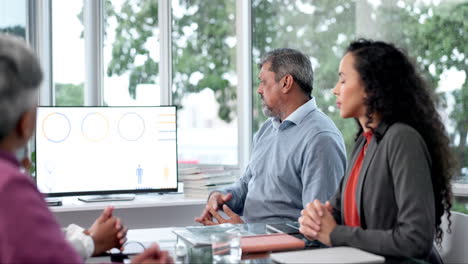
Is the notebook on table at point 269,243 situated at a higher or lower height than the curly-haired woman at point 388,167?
lower

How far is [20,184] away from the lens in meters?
0.87

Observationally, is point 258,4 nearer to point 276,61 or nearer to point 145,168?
point 276,61

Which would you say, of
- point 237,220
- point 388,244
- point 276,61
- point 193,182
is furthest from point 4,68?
point 193,182

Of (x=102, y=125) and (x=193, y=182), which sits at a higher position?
(x=102, y=125)

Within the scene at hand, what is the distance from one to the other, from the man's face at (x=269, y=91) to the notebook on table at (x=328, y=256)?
122cm

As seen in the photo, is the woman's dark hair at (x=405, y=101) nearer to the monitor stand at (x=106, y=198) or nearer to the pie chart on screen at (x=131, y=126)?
the pie chart on screen at (x=131, y=126)

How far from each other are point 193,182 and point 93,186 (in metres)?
0.58

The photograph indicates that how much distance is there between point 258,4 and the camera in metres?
3.50

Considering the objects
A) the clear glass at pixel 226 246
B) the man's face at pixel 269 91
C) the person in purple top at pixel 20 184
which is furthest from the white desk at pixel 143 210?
the person in purple top at pixel 20 184

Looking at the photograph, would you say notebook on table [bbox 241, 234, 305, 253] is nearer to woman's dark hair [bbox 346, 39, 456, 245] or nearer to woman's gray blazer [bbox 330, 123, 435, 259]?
woman's gray blazer [bbox 330, 123, 435, 259]

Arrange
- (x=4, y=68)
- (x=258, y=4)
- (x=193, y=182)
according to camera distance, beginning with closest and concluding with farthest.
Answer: (x=4, y=68) < (x=193, y=182) < (x=258, y=4)

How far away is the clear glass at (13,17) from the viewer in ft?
11.4

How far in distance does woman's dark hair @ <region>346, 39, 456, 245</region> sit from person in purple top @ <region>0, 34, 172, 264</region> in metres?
1.08

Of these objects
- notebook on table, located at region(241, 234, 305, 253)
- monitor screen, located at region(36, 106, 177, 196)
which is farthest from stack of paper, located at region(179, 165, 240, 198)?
notebook on table, located at region(241, 234, 305, 253)
